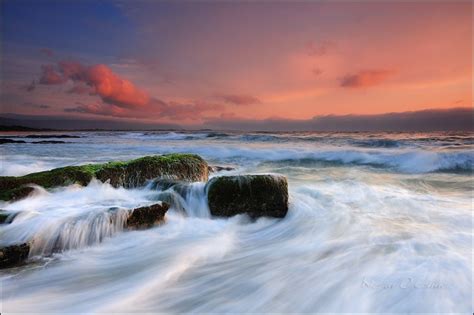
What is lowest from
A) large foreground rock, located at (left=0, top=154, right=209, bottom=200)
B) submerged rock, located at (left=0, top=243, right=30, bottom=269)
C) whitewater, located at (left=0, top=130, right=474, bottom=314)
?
whitewater, located at (left=0, top=130, right=474, bottom=314)

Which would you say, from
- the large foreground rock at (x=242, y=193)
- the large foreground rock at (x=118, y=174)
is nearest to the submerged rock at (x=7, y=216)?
the large foreground rock at (x=118, y=174)

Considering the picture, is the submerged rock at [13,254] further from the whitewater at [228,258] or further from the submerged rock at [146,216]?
the submerged rock at [146,216]

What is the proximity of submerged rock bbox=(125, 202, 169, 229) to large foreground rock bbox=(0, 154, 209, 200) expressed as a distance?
1.59m

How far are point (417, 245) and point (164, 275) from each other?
304 centimetres

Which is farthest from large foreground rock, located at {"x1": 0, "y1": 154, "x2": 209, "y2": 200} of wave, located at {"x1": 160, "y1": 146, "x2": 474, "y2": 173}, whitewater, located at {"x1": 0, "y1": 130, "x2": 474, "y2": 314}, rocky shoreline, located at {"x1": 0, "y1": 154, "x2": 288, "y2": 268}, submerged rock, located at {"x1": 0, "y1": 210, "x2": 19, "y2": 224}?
wave, located at {"x1": 160, "y1": 146, "x2": 474, "y2": 173}

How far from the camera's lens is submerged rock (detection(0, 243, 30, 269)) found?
326cm

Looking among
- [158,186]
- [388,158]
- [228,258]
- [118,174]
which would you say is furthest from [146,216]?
[388,158]

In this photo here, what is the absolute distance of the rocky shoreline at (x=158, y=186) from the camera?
4.48m

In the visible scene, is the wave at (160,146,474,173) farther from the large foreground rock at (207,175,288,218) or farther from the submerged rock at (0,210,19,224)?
the submerged rock at (0,210,19,224)

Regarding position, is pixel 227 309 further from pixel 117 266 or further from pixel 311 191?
pixel 311 191

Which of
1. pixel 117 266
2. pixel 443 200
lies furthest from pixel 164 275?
pixel 443 200

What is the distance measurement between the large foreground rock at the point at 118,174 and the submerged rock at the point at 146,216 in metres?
1.59

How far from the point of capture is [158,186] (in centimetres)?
572

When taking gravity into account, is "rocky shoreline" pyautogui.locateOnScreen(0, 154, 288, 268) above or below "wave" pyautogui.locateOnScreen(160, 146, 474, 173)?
above
